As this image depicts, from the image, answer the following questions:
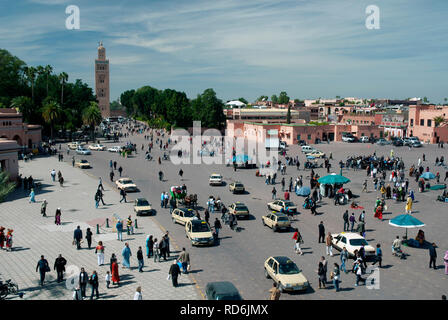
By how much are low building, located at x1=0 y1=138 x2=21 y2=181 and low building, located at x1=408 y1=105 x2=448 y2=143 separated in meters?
64.4

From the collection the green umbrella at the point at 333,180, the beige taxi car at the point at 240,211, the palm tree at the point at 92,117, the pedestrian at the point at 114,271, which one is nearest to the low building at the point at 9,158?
the beige taxi car at the point at 240,211

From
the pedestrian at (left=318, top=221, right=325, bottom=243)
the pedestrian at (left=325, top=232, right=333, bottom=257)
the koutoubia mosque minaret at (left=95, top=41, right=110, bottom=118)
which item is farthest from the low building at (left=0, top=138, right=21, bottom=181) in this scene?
the koutoubia mosque minaret at (left=95, top=41, right=110, bottom=118)

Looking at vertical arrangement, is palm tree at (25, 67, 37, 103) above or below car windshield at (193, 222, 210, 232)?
above

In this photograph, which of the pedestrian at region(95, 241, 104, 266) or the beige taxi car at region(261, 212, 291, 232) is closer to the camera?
the pedestrian at region(95, 241, 104, 266)

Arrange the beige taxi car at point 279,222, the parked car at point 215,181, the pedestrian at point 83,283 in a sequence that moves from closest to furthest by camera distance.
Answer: the pedestrian at point 83,283 < the beige taxi car at point 279,222 < the parked car at point 215,181

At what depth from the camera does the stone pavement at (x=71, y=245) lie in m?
15.5

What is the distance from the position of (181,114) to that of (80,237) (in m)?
75.3

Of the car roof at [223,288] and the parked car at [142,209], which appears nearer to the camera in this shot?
the car roof at [223,288]

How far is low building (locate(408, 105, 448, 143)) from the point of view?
69294 mm

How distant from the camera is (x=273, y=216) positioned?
23609 mm

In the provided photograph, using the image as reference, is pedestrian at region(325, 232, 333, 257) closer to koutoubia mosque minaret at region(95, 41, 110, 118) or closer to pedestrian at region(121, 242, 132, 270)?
pedestrian at region(121, 242, 132, 270)

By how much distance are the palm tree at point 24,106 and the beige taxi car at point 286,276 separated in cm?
6445

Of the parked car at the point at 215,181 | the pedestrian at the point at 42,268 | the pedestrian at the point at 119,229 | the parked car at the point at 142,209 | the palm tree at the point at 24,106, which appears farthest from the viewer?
the palm tree at the point at 24,106

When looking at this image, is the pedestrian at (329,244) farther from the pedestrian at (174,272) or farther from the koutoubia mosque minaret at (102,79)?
the koutoubia mosque minaret at (102,79)
